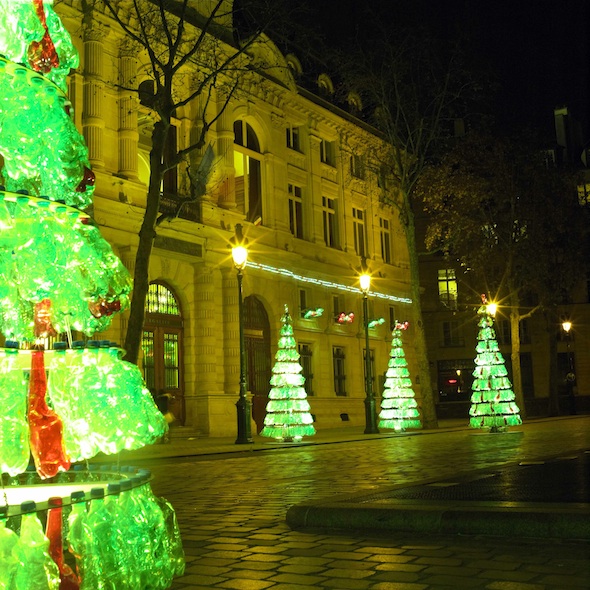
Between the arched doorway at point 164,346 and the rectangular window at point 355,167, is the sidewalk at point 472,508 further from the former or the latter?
the rectangular window at point 355,167

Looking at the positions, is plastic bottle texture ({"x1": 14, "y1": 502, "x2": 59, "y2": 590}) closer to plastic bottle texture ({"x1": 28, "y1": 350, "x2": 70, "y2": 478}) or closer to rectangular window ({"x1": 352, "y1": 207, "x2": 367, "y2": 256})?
plastic bottle texture ({"x1": 28, "y1": 350, "x2": 70, "y2": 478})

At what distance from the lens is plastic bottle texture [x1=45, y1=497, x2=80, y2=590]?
3.62m

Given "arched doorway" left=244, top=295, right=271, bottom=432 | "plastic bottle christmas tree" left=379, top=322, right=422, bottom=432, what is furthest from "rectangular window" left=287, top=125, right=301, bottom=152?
"plastic bottle christmas tree" left=379, top=322, right=422, bottom=432

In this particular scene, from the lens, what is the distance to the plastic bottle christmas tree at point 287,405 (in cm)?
2406

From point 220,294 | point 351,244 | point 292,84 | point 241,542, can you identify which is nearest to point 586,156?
point 351,244

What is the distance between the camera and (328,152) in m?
38.2

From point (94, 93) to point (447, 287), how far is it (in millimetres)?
37563

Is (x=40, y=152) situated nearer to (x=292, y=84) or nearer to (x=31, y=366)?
(x=31, y=366)

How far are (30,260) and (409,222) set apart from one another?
92.3 ft

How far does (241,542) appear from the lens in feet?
21.9

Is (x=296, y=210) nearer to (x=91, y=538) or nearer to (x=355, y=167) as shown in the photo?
(x=355, y=167)

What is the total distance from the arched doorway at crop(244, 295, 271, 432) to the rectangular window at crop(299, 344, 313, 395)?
2103mm

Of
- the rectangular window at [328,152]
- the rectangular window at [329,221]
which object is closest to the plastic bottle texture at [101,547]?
the rectangular window at [329,221]

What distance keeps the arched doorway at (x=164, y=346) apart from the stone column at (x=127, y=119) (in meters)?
3.99
